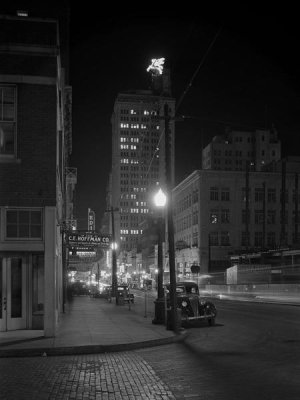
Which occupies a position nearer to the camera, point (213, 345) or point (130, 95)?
point (213, 345)

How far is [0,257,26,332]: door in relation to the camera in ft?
61.8

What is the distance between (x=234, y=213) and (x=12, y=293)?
79.4 meters

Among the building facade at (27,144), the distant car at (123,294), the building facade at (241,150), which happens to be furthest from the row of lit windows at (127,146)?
the building facade at (27,144)

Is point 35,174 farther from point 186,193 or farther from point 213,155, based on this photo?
point 213,155

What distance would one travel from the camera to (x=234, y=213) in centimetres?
9662

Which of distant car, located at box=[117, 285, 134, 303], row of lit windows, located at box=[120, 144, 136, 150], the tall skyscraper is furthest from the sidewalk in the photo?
row of lit windows, located at box=[120, 144, 136, 150]

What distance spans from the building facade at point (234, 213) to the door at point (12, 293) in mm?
74129

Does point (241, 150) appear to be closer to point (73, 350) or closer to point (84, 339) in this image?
point (84, 339)

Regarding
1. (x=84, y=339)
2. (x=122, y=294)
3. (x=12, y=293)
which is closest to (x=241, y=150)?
(x=122, y=294)

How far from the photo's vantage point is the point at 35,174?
18.7 metres

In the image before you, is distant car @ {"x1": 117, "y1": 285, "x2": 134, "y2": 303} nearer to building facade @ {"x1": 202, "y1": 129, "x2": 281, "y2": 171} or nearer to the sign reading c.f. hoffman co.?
the sign reading c.f. hoffman co.

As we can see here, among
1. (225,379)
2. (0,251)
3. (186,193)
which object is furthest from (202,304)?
(186,193)

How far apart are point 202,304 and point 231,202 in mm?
73223

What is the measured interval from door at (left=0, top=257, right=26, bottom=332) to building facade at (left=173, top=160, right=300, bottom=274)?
7413 cm
